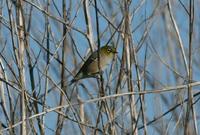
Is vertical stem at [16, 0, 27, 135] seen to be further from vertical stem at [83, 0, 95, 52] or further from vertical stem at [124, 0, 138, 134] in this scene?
vertical stem at [124, 0, 138, 134]

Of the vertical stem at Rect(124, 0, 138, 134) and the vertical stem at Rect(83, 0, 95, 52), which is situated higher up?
the vertical stem at Rect(83, 0, 95, 52)

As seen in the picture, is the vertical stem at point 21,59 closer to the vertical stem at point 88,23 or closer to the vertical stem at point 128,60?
the vertical stem at point 88,23

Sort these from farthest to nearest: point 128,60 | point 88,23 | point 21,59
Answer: point 88,23 → point 128,60 → point 21,59

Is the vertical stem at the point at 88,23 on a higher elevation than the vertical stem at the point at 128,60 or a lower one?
higher

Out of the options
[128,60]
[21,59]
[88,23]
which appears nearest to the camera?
[21,59]

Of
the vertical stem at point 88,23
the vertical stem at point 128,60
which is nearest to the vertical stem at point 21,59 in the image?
the vertical stem at point 88,23

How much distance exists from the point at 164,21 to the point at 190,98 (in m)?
0.90

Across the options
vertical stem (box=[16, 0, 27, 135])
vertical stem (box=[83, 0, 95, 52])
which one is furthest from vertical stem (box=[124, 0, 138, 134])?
vertical stem (box=[16, 0, 27, 135])

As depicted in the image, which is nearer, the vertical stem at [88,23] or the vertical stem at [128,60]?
the vertical stem at [128,60]

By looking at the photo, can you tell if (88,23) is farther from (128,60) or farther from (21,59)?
(21,59)

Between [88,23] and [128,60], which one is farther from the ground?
[88,23]

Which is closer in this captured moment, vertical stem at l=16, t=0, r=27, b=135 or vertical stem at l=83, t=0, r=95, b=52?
vertical stem at l=16, t=0, r=27, b=135

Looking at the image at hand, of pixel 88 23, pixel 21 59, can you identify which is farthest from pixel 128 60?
pixel 21 59

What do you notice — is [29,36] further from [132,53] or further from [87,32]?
[132,53]
